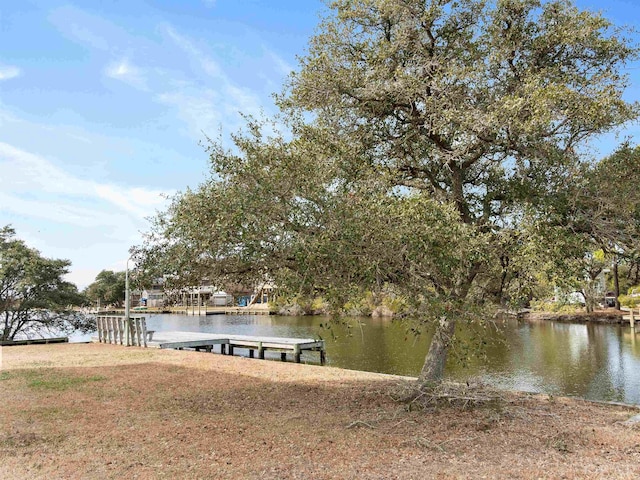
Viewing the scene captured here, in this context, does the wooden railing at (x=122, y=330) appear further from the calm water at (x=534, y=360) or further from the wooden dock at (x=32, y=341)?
the calm water at (x=534, y=360)

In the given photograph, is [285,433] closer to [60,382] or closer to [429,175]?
[429,175]

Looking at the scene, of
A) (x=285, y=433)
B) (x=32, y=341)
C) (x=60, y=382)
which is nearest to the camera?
(x=285, y=433)

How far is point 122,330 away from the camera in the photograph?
63.5 feet

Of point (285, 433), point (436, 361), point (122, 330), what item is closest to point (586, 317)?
point (122, 330)

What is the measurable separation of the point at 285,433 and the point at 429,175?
5.18m

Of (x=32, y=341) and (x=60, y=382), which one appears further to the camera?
(x=32, y=341)

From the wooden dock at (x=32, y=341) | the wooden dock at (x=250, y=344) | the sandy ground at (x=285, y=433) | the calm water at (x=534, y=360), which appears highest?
the sandy ground at (x=285, y=433)

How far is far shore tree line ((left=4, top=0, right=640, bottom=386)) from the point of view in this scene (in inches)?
271

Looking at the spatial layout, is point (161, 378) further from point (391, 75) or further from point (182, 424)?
point (391, 75)

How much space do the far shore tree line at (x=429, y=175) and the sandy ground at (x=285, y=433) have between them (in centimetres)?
Result: 148

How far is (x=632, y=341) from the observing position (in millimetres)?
25922

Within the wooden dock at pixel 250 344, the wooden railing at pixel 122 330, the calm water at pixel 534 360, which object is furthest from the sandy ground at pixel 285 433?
the wooden dock at pixel 250 344

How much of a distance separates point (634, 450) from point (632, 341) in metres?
23.7

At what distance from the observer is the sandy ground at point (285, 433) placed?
508 centimetres
